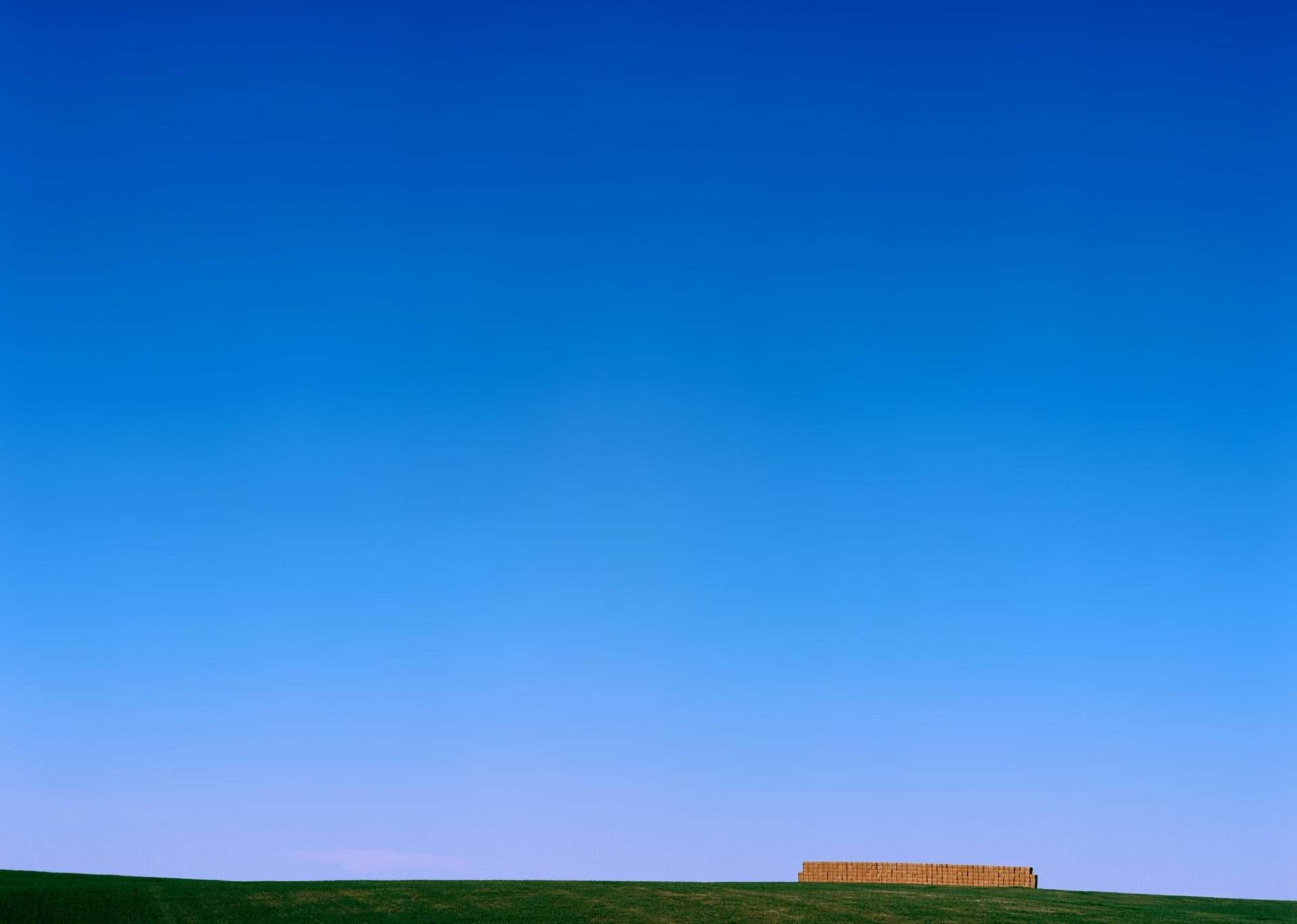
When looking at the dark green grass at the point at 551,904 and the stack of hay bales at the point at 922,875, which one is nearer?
the dark green grass at the point at 551,904

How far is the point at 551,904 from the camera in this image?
44312mm

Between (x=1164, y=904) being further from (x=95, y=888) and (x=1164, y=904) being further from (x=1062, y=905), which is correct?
(x=95, y=888)

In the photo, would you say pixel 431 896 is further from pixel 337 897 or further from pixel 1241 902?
pixel 1241 902

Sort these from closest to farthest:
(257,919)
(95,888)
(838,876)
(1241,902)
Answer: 1. (257,919)
2. (95,888)
3. (1241,902)
4. (838,876)

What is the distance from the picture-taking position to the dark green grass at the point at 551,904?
135 ft

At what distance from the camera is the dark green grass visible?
41.0 metres

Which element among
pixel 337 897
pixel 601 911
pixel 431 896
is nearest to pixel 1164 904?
pixel 601 911

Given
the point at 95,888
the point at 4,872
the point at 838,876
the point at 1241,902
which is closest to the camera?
the point at 95,888

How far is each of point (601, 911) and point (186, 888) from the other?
1725 cm

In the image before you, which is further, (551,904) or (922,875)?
(922,875)

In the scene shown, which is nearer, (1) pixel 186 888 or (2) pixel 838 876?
(1) pixel 186 888

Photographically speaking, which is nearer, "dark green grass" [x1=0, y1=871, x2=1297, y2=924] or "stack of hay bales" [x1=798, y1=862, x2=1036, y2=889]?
"dark green grass" [x1=0, y1=871, x2=1297, y2=924]

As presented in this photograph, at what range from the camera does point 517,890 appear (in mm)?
48375

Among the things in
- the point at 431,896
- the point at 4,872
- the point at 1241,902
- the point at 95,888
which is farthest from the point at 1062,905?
the point at 4,872
